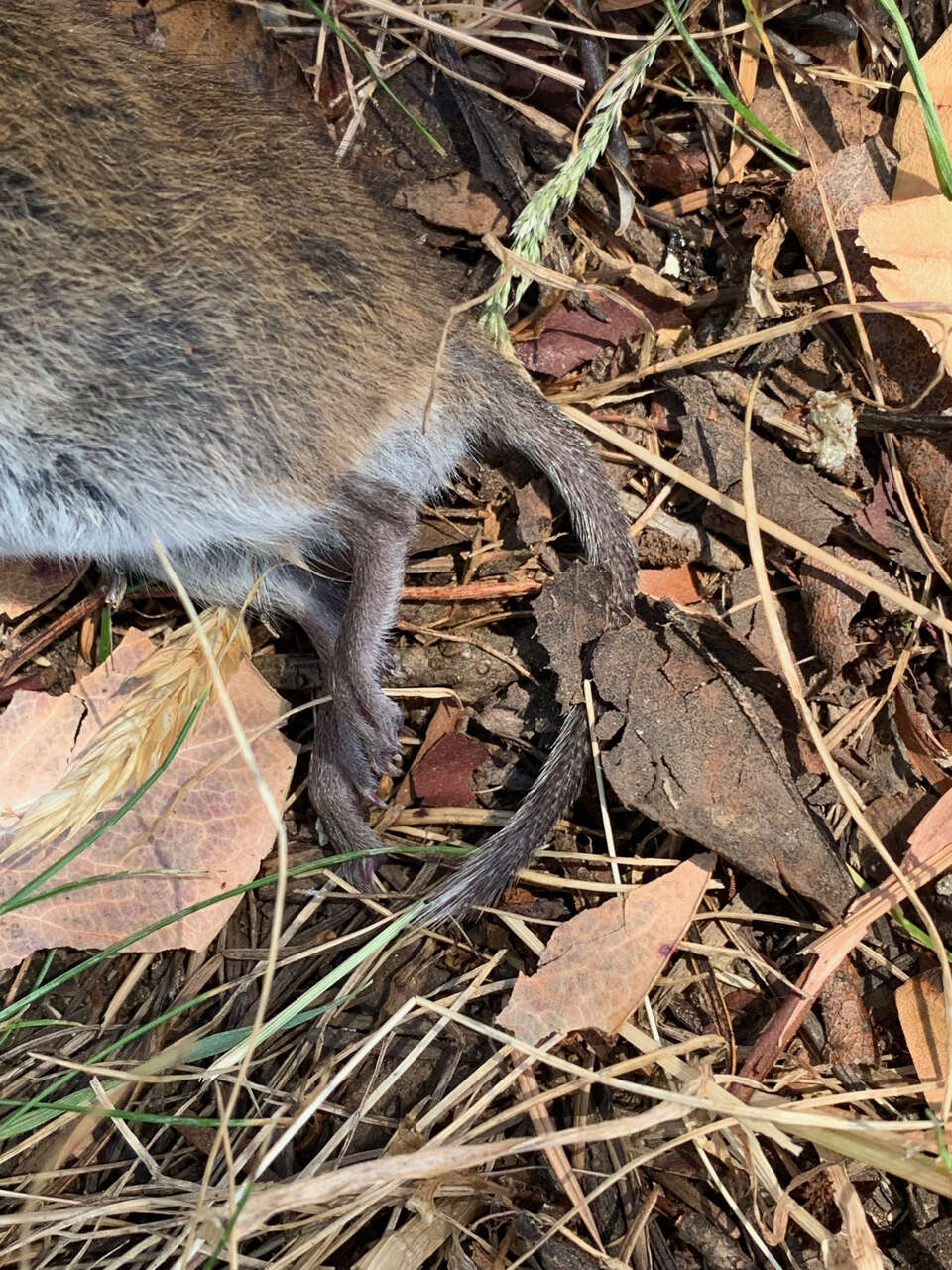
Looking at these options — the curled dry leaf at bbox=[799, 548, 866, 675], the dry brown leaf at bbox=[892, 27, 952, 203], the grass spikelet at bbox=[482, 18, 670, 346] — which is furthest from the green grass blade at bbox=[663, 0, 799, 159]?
the curled dry leaf at bbox=[799, 548, 866, 675]

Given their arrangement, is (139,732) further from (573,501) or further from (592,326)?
(592,326)

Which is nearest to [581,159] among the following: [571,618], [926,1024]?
[571,618]

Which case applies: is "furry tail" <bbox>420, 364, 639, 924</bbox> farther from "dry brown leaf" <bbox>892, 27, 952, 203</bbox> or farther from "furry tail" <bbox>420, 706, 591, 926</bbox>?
"dry brown leaf" <bbox>892, 27, 952, 203</bbox>

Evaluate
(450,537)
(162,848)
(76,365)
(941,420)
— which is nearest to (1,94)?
(76,365)

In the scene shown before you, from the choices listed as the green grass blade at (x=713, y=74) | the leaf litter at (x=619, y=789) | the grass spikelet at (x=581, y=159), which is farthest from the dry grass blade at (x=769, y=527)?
the green grass blade at (x=713, y=74)

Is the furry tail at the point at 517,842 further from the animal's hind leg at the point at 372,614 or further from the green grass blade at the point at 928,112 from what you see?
the green grass blade at the point at 928,112

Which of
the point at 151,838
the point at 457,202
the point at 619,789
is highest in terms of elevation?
the point at 457,202
